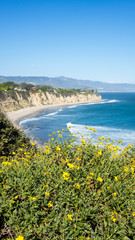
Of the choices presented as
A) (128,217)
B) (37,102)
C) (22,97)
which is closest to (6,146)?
(128,217)

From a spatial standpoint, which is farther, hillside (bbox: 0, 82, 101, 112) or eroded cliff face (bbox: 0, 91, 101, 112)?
hillside (bbox: 0, 82, 101, 112)

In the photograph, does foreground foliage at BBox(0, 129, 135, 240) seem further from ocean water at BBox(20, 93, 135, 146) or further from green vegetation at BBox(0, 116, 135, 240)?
ocean water at BBox(20, 93, 135, 146)

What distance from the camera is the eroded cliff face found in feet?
227

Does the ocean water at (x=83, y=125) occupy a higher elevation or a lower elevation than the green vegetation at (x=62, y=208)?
lower

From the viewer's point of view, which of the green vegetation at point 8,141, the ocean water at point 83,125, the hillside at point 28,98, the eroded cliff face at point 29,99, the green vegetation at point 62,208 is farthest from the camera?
the hillside at point 28,98

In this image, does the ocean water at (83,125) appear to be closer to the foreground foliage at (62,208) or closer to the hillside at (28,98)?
the foreground foliage at (62,208)

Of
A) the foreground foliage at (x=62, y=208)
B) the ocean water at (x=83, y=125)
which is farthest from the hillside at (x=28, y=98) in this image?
the foreground foliage at (x=62, y=208)

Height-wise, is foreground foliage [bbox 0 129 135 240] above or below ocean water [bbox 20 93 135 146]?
above

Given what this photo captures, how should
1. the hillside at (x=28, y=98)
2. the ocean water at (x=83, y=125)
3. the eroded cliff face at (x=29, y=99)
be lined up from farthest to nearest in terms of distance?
the hillside at (x=28, y=98) → the eroded cliff face at (x=29, y=99) → the ocean water at (x=83, y=125)

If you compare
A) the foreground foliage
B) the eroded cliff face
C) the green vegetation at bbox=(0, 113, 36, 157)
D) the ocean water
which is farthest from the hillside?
the foreground foliage

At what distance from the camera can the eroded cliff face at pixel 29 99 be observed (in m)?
69.3

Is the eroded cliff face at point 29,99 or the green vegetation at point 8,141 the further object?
the eroded cliff face at point 29,99

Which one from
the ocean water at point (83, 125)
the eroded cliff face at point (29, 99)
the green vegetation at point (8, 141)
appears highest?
the eroded cliff face at point (29, 99)

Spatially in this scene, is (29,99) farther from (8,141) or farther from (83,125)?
(8,141)
